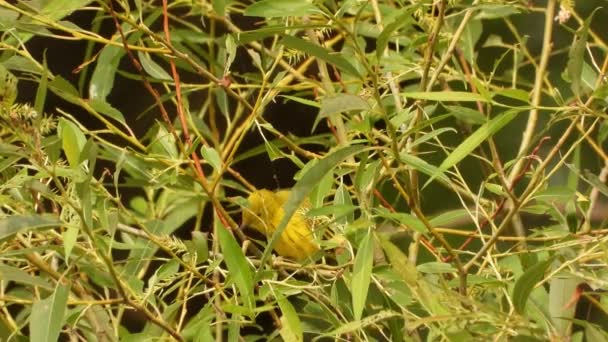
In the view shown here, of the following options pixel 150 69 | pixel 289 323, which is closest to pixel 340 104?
pixel 289 323

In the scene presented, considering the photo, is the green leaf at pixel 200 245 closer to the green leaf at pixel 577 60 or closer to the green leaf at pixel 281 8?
the green leaf at pixel 281 8

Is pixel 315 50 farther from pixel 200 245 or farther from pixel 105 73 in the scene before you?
pixel 105 73

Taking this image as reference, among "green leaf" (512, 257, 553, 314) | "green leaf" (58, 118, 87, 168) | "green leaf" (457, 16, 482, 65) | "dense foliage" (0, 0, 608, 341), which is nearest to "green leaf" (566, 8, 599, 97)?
"dense foliage" (0, 0, 608, 341)

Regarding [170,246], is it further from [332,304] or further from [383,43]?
[383,43]

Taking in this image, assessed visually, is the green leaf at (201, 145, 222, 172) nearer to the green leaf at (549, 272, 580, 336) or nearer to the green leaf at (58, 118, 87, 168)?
the green leaf at (58, 118, 87, 168)

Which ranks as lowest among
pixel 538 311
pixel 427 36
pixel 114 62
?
pixel 538 311

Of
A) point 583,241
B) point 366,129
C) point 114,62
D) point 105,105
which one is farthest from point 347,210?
point 114,62
